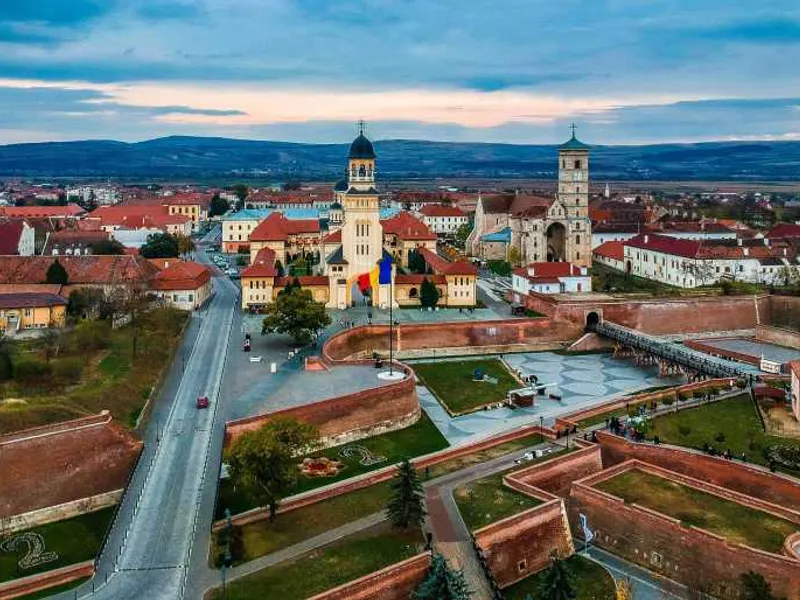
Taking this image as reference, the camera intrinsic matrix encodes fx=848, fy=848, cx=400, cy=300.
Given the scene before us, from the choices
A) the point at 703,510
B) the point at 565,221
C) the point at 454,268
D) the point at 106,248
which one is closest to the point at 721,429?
the point at 703,510

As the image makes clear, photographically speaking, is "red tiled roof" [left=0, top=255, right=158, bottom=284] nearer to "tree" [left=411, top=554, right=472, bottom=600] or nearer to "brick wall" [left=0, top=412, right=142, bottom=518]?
"brick wall" [left=0, top=412, right=142, bottom=518]

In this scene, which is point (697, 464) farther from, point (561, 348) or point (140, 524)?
point (561, 348)

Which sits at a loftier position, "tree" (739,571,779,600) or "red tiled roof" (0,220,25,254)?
"red tiled roof" (0,220,25,254)

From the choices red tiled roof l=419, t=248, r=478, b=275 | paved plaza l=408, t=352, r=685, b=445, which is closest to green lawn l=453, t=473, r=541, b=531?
paved plaza l=408, t=352, r=685, b=445

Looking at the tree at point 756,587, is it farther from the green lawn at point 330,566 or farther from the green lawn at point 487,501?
the green lawn at point 330,566

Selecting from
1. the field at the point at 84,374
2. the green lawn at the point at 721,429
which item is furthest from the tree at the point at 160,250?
Answer: the green lawn at the point at 721,429

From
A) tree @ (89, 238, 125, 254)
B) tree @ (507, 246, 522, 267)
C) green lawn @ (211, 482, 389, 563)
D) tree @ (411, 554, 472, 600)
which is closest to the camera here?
tree @ (411, 554, 472, 600)

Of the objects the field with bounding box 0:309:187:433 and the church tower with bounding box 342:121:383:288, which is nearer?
the field with bounding box 0:309:187:433

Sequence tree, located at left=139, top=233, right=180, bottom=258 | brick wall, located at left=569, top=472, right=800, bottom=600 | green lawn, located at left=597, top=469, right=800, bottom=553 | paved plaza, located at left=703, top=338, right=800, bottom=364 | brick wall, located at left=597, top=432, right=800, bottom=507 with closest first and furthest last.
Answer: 1. brick wall, located at left=569, top=472, right=800, bottom=600
2. green lawn, located at left=597, top=469, right=800, bottom=553
3. brick wall, located at left=597, top=432, right=800, bottom=507
4. paved plaza, located at left=703, top=338, right=800, bottom=364
5. tree, located at left=139, top=233, right=180, bottom=258
